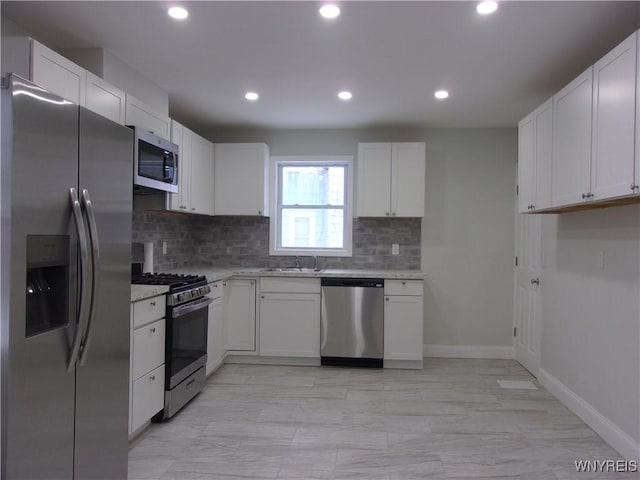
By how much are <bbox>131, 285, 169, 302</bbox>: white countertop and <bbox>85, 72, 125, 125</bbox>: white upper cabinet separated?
1069mm

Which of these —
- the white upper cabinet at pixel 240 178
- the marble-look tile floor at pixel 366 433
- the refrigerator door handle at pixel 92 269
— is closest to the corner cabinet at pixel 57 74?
the refrigerator door handle at pixel 92 269

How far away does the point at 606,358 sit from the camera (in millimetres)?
2729

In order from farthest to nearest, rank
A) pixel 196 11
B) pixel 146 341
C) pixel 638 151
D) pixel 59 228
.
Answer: pixel 146 341
pixel 196 11
pixel 638 151
pixel 59 228

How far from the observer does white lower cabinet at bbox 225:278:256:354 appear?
14.1 ft

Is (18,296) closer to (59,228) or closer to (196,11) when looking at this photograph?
(59,228)

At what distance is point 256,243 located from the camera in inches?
194

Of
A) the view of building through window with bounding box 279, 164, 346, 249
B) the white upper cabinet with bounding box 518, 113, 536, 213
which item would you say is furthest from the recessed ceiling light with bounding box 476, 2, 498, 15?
the view of building through window with bounding box 279, 164, 346, 249

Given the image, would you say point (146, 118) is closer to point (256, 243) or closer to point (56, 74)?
point (56, 74)

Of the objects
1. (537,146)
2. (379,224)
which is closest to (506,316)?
(379,224)

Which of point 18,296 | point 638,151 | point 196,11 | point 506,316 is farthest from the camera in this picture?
point 506,316

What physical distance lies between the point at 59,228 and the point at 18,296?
0.28m

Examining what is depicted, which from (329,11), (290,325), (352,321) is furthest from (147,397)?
(329,11)

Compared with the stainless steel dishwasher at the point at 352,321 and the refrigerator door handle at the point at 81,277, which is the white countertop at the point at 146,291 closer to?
the refrigerator door handle at the point at 81,277

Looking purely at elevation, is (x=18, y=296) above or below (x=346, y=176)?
below
